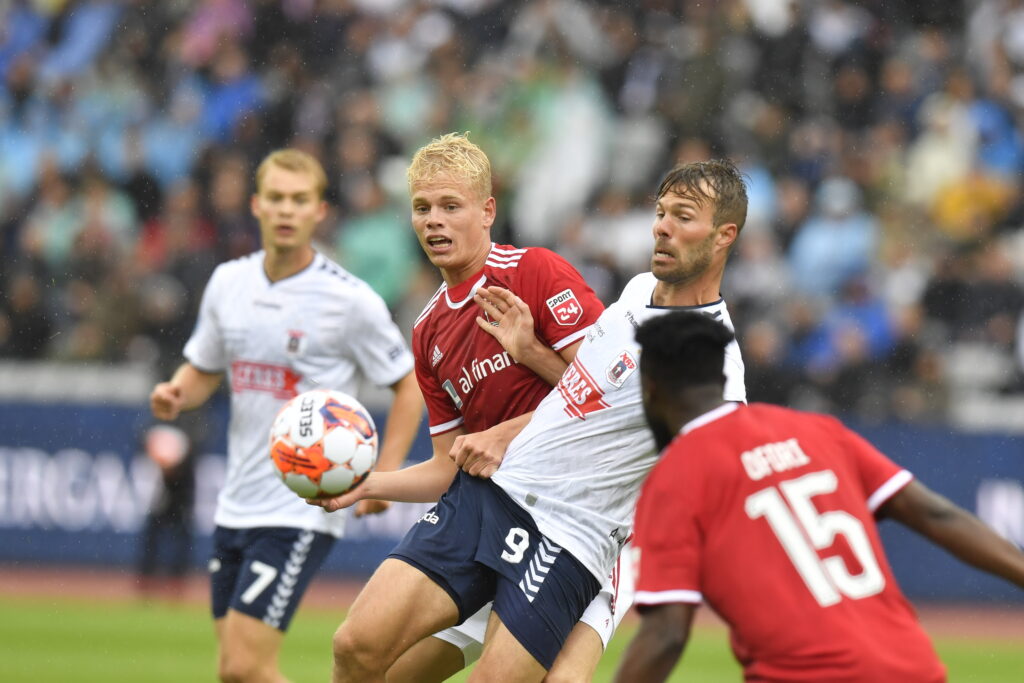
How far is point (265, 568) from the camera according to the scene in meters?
7.90

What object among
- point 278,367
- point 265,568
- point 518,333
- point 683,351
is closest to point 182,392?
point 278,367

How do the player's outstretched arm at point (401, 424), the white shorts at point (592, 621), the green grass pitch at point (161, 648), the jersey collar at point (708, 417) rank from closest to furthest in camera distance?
the jersey collar at point (708, 417), the white shorts at point (592, 621), the player's outstretched arm at point (401, 424), the green grass pitch at point (161, 648)

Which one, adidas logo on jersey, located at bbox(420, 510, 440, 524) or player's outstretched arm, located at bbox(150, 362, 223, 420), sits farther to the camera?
player's outstretched arm, located at bbox(150, 362, 223, 420)

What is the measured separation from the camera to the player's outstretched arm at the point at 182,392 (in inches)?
323

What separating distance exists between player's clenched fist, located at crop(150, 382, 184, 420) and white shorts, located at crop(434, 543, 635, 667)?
2.57 m

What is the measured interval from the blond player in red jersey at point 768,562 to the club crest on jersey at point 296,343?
4.17 meters

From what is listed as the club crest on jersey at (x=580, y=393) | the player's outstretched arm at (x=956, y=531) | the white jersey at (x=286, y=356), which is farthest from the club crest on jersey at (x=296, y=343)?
the player's outstretched arm at (x=956, y=531)

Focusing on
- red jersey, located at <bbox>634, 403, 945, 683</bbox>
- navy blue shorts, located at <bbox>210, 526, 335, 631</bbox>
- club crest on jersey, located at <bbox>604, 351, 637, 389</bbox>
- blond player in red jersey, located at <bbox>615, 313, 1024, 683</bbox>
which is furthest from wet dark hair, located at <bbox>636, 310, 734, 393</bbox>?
navy blue shorts, located at <bbox>210, 526, 335, 631</bbox>

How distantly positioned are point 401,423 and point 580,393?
2.38 m

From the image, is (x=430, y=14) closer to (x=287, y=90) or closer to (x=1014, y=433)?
(x=287, y=90)

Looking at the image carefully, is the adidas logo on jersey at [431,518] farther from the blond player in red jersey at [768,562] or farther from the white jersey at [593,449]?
the blond player in red jersey at [768,562]

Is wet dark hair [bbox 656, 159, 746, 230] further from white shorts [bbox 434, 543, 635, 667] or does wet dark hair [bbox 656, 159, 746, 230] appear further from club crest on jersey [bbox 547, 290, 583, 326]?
white shorts [bbox 434, 543, 635, 667]

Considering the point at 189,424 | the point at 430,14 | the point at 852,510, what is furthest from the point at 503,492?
the point at 430,14

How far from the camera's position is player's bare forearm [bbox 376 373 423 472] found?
7961mm
